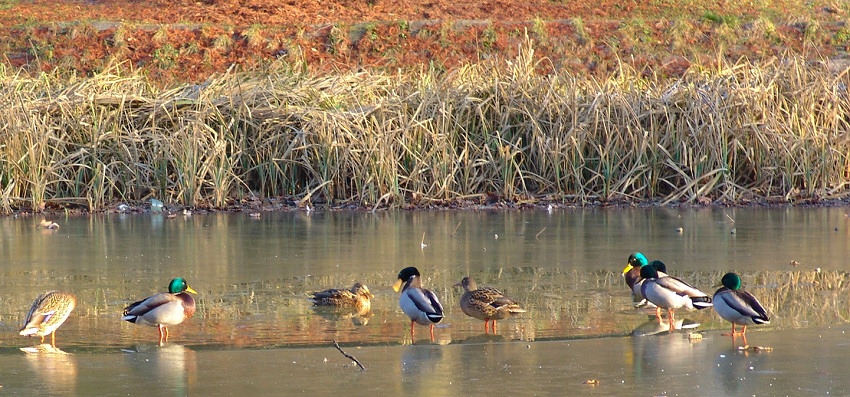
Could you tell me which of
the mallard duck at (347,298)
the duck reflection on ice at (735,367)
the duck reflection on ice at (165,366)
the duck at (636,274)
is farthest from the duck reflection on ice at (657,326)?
the duck reflection on ice at (165,366)

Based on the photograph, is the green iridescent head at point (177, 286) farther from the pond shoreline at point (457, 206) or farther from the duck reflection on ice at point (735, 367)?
the pond shoreline at point (457, 206)

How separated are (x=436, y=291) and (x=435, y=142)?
20.4 feet

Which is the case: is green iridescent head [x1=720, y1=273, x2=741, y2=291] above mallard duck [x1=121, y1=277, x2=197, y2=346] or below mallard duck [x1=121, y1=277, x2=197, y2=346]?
above

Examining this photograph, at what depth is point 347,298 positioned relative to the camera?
9.46 metres

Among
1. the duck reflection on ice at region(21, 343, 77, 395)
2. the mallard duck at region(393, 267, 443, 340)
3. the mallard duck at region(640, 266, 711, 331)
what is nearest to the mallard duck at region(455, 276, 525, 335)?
the mallard duck at region(393, 267, 443, 340)

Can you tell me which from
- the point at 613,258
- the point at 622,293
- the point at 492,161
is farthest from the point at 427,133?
the point at 622,293

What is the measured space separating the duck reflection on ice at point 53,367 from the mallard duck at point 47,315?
0.39 feet

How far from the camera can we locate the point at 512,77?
17703 millimetres

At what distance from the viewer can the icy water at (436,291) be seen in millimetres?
7098

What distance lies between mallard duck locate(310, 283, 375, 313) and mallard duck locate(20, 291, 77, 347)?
2.02m

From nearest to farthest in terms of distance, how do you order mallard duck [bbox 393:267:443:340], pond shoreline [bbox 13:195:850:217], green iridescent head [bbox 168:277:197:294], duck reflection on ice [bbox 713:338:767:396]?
1. duck reflection on ice [bbox 713:338:767:396]
2. mallard duck [bbox 393:267:443:340]
3. green iridescent head [bbox 168:277:197:294]
4. pond shoreline [bbox 13:195:850:217]

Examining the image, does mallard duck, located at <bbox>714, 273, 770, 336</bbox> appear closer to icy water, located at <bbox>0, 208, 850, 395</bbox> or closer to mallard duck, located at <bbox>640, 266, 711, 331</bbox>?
icy water, located at <bbox>0, 208, 850, 395</bbox>

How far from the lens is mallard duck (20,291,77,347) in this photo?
8039 millimetres

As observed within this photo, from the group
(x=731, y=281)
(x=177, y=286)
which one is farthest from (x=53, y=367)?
(x=731, y=281)
